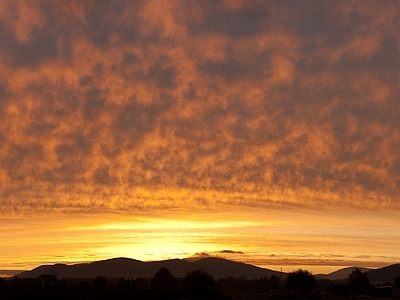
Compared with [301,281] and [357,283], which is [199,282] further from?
[357,283]

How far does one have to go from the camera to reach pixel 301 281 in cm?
15562

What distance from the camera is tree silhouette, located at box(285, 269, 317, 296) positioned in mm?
155250

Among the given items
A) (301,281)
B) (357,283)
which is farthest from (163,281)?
(357,283)

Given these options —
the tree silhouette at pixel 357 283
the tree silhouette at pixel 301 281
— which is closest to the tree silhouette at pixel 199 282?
the tree silhouette at pixel 301 281

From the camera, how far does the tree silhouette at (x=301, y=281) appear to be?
155 metres

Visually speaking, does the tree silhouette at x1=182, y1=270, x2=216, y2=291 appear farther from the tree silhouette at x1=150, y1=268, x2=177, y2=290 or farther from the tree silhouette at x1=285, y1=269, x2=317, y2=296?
the tree silhouette at x1=150, y1=268, x2=177, y2=290

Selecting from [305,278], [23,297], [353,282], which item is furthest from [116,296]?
[353,282]

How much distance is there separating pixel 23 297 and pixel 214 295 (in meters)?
36.3

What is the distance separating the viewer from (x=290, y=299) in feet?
423

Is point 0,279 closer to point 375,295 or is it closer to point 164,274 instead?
point 164,274

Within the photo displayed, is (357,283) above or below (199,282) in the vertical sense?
above

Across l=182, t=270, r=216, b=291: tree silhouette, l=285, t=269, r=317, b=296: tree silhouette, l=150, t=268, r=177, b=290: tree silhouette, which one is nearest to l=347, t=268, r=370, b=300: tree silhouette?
l=285, t=269, r=317, b=296: tree silhouette

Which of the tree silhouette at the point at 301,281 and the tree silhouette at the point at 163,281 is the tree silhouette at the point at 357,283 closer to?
the tree silhouette at the point at 301,281

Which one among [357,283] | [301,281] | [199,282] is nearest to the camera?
[199,282]
